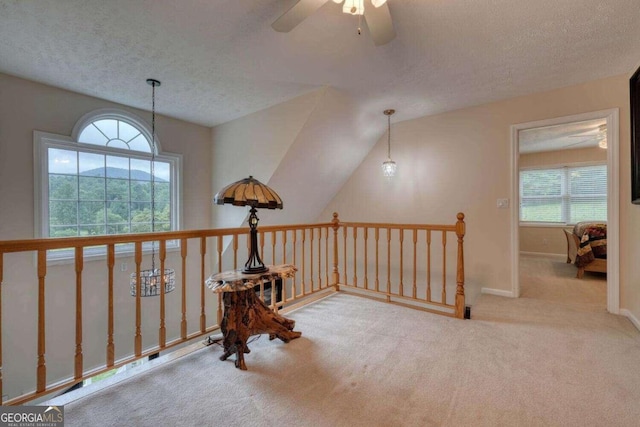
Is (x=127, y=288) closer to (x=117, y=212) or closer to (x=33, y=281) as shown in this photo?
(x=33, y=281)

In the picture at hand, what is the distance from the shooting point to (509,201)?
3.22m

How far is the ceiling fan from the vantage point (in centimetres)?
142

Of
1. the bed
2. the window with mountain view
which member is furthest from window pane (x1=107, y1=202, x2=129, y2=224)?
the bed

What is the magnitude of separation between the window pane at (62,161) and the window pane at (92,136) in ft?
0.66

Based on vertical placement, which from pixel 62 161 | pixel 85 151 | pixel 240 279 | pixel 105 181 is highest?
pixel 85 151

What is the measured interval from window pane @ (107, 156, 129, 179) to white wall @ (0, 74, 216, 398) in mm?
537

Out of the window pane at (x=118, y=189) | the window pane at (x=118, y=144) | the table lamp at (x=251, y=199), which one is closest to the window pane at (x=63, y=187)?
the window pane at (x=118, y=189)

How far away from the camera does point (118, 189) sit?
3607 mm

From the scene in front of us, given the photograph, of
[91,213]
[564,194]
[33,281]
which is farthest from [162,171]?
[564,194]

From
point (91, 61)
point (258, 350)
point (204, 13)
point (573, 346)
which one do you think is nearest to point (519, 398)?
point (573, 346)

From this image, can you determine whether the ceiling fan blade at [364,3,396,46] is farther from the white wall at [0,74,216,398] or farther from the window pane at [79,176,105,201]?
the window pane at [79,176,105,201]

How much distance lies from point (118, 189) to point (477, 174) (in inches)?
186

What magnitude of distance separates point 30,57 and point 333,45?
2.62m

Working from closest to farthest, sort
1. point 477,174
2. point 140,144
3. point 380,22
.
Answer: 1. point 380,22
2. point 477,174
3. point 140,144
